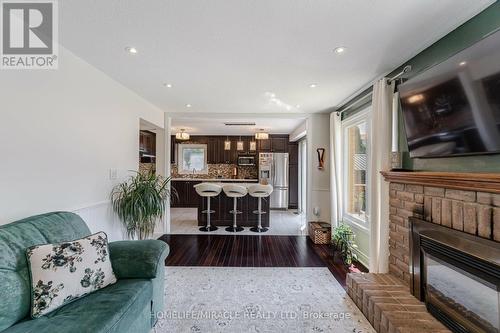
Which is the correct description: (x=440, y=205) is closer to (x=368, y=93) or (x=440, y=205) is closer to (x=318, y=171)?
(x=368, y=93)

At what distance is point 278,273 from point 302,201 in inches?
172

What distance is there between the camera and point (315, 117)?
462 cm

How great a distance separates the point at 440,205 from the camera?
181cm

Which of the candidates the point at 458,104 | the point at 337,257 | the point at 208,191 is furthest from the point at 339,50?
the point at 208,191

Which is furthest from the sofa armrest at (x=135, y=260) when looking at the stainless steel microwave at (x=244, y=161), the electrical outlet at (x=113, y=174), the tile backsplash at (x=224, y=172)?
the tile backsplash at (x=224, y=172)

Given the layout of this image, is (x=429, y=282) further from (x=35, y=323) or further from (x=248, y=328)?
(x=35, y=323)

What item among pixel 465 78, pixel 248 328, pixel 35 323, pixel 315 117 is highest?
pixel 315 117

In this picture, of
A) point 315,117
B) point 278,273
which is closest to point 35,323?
point 278,273

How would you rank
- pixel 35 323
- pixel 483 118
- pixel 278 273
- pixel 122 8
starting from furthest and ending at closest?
pixel 278 273 → pixel 122 8 → pixel 483 118 → pixel 35 323

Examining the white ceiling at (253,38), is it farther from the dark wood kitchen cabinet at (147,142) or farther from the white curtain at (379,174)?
the dark wood kitchen cabinet at (147,142)

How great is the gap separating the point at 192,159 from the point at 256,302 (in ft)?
20.1

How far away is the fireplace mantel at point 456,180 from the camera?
1.35 m

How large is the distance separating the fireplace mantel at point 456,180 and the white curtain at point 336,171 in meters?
1.68

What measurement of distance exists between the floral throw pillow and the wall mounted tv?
2780 mm
